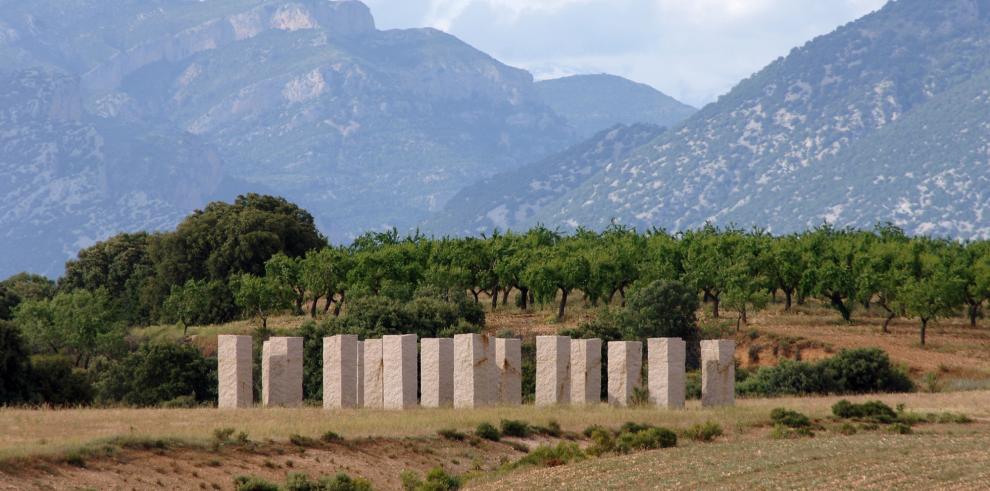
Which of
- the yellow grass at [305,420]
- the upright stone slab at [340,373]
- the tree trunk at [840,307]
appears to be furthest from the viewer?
the tree trunk at [840,307]

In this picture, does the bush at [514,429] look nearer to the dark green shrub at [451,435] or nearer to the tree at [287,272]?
the dark green shrub at [451,435]

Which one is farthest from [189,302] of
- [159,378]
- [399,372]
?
[399,372]

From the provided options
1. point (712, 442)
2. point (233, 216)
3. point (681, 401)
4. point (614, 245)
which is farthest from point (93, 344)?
point (712, 442)

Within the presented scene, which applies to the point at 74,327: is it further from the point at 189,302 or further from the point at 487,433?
the point at 487,433

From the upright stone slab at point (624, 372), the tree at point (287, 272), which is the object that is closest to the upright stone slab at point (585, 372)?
the upright stone slab at point (624, 372)

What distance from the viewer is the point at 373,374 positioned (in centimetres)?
5125

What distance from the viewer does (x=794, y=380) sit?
63688 millimetres

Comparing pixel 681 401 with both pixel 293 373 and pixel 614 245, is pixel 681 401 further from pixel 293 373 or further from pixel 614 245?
pixel 614 245

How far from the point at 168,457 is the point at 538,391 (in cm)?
1746

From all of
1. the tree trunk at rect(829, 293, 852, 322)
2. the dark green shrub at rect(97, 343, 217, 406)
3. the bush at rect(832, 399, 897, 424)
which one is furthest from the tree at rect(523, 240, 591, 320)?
the bush at rect(832, 399, 897, 424)

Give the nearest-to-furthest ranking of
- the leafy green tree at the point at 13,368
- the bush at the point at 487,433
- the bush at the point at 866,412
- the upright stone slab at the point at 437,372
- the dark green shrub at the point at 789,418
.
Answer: the bush at the point at 487,433, the dark green shrub at the point at 789,418, the bush at the point at 866,412, the upright stone slab at the point at 437,372, the leafy green tree at the point at 13,368

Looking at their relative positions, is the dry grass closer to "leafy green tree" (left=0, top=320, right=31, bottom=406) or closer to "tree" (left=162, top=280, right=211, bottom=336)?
→ "leafy green tree" (left=0, top=320, right=31, bottom=406)

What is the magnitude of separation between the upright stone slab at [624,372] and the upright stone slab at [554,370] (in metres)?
1.43

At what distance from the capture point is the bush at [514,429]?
143ft
